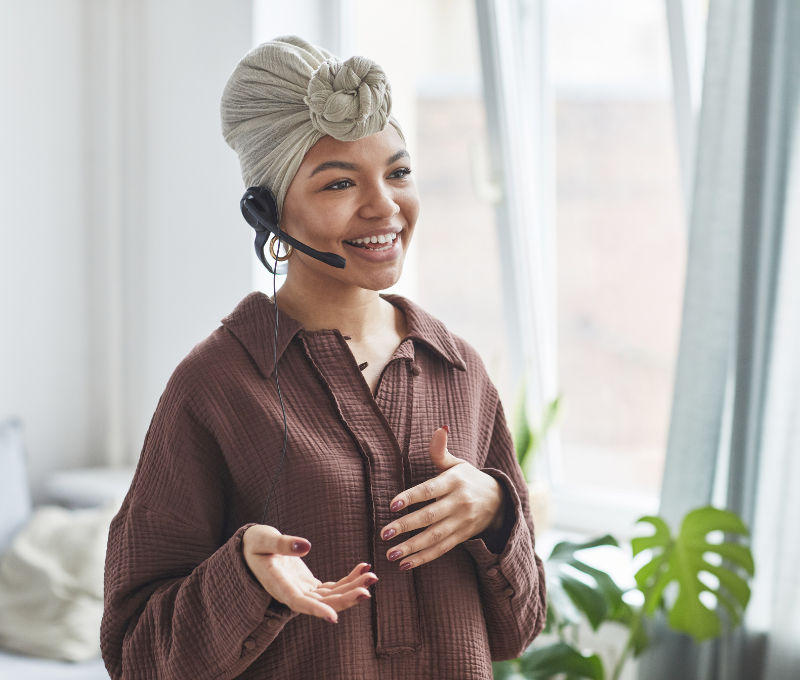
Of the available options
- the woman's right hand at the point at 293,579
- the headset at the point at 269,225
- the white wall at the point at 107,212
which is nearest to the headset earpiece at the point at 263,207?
the headset at the point at 269,225

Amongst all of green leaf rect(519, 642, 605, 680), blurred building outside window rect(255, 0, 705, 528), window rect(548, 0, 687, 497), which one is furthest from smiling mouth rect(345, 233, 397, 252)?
window rect(548, 0, 687, 497)

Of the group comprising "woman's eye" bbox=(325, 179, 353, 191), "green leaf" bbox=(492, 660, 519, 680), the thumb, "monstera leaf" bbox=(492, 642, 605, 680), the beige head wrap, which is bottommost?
"monstera leaf" bbox=(492, 642, 605, 680)

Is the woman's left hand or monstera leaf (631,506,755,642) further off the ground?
the woman's left hand

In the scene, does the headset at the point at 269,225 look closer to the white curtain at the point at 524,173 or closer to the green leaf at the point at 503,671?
the green leaf at the point at 503,671

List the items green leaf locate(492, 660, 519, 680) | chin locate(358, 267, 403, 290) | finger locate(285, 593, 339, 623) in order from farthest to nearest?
green leaf locate(492, 660, 519, 680) → chin locate(358, 267, 403, 290) → finger locate(285, 593, 339, 623)

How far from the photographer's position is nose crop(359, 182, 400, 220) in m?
0.88

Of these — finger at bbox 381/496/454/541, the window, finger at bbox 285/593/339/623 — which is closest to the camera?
finger at bbox 285/593/339/623

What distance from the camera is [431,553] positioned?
2.66ft

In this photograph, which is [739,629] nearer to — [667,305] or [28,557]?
[667,305]

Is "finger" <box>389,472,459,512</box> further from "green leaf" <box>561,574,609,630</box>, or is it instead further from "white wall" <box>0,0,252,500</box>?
"white wall" <box>0,0,252,500</box>

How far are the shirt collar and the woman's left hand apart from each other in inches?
6.9

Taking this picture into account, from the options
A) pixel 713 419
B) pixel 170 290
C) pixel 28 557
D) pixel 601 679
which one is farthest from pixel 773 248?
pixel 28 557

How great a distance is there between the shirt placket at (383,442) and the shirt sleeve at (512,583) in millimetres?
93

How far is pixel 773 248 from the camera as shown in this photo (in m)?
1.74
